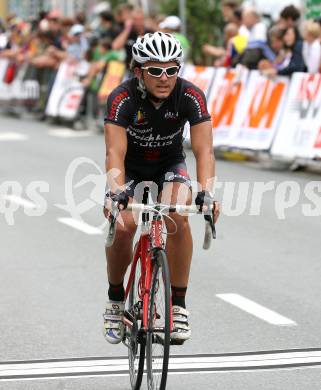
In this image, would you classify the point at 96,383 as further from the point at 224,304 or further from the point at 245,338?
the point at 224,304

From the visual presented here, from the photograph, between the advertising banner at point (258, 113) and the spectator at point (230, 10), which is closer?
the advertising banner at point (258, 113)

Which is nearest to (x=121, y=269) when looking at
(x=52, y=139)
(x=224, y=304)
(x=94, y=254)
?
(x=224, y=304)

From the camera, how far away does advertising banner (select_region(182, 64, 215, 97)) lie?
19.0 meters

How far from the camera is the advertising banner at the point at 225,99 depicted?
1797cm

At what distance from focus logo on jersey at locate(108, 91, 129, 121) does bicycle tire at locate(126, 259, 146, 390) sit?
81 cm

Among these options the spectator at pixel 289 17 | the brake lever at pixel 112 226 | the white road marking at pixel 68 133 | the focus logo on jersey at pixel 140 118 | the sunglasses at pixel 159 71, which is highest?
the sunglasses at pixel 159 71

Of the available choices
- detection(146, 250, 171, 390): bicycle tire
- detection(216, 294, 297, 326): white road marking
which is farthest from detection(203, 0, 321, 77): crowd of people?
detection(146, 250, 171, 390): bicycle tire

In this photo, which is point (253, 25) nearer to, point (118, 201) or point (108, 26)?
point (108, 26)

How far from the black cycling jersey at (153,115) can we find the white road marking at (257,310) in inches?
73.7

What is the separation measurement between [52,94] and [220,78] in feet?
25.1

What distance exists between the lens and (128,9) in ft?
76.1

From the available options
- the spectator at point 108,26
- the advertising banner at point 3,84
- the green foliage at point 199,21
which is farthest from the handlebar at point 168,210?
the green foliage at point 199,21

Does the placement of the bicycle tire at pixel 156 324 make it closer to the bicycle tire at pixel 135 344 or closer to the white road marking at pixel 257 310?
the bicycle tire at pixel 135 344

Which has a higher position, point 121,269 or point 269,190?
point 121,269
